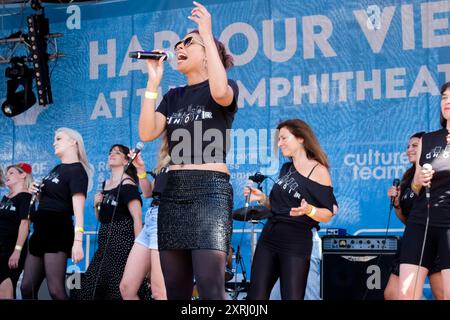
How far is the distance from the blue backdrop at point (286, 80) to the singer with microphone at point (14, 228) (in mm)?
1424

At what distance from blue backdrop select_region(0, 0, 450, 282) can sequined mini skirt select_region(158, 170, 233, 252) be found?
440cm

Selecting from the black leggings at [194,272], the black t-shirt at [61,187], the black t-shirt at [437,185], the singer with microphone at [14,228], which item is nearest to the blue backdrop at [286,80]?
the singer with microphone at [14,228]

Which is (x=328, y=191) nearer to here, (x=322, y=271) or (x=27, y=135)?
(x=322, y=271)

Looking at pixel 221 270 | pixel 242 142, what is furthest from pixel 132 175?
pixel 221 270

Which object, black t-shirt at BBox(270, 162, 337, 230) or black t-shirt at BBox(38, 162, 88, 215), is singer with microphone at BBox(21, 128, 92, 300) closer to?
black t-shirt at BBox(38, 162, 88, 215)

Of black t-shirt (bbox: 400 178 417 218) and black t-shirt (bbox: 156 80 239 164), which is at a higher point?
black t-shirt (bbox: 156 80 239 164)

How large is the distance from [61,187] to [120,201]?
67 cm

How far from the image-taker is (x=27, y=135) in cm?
924

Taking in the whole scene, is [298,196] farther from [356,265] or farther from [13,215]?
[13,215]

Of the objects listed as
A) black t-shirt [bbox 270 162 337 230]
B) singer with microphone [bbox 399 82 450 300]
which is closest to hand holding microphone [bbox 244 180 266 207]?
black t-shirt [bbox 270 162 337 230]

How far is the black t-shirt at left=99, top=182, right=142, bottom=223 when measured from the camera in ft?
21.7

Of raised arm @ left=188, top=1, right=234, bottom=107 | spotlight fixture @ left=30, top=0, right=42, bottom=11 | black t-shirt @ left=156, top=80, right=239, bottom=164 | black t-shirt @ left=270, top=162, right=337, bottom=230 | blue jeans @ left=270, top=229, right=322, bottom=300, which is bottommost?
blue jeans @ left=270, top=229, right=322, bottom=300
